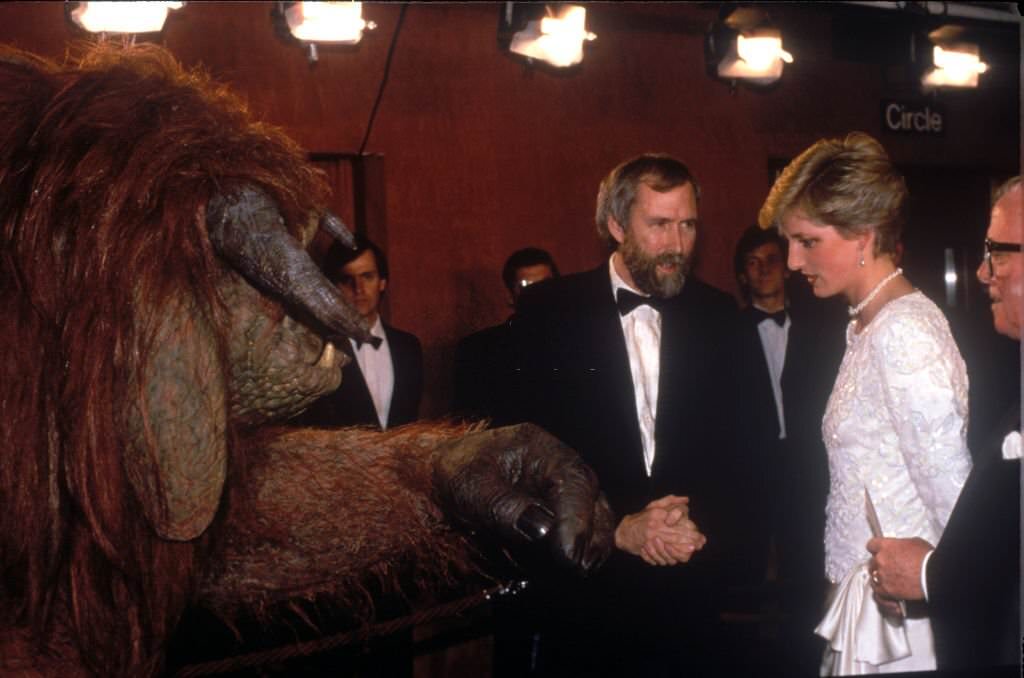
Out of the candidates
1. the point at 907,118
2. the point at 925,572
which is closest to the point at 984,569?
the point at 925,572

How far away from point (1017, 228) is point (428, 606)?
0.90 meters

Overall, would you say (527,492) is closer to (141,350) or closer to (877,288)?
(141,350)

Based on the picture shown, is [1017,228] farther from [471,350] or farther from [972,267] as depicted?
[972,267]

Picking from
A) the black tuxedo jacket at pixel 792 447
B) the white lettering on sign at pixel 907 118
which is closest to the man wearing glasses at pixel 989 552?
the black tuxedo jacket at pixel 792 447

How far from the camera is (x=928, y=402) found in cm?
170

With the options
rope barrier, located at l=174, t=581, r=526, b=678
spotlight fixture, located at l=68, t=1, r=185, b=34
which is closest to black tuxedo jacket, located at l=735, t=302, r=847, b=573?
rope barrier, located at l=174, t=581, r=526, b=678

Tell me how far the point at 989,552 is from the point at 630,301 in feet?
2.45

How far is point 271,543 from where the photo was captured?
79cm

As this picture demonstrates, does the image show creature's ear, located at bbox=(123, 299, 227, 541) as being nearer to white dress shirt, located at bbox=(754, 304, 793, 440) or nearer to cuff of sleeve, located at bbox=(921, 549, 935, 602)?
cuff of sleeve, located at bbox=(921, 549, 935, 602)

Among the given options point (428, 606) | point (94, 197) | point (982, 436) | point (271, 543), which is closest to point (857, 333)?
point (982, 436)

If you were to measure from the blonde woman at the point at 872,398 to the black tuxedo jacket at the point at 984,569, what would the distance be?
0.19m

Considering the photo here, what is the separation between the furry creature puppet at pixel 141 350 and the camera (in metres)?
0.63

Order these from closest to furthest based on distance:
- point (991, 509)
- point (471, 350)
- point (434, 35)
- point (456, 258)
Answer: point (991, 509) → point (471, 350) → point (456, 258) → point (434, 35)

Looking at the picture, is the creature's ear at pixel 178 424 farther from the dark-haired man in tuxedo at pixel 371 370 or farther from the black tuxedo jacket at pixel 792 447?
the black tuxedo jacket at pixel 792 447
